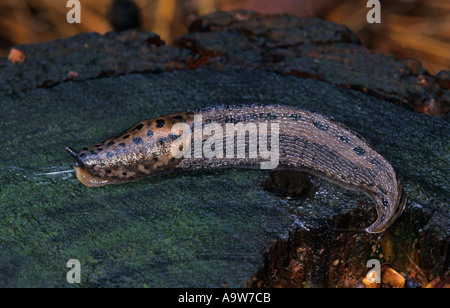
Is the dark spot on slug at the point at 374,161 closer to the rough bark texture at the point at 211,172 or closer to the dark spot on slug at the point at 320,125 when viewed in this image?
the rough bark texture at the point at 211,172

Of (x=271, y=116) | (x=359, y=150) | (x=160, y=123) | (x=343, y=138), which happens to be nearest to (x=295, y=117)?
(x=271, y=116)

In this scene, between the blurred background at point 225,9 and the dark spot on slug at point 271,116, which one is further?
the blurred background at point 225,9

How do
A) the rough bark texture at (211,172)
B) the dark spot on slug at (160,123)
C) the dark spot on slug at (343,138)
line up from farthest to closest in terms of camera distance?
the dark spot on slug at (160,123) → the dark spot on slug at (343,138) → the rough bark texture at (211,172)

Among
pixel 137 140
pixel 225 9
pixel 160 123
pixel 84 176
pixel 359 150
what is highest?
pixel 225 9

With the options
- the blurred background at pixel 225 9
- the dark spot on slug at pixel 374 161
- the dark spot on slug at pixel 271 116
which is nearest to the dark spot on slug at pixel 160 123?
the dark spot on slug at pixel 271 116

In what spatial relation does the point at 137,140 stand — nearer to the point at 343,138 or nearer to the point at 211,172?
the point at 211,172

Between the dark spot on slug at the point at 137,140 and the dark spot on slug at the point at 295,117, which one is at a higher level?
the dark spot on slug at the point at 295,117

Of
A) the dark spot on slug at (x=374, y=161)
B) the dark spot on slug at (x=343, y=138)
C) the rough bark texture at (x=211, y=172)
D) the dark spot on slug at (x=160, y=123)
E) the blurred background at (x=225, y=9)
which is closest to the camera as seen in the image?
the rough bark texture at (x=211, y=172)
